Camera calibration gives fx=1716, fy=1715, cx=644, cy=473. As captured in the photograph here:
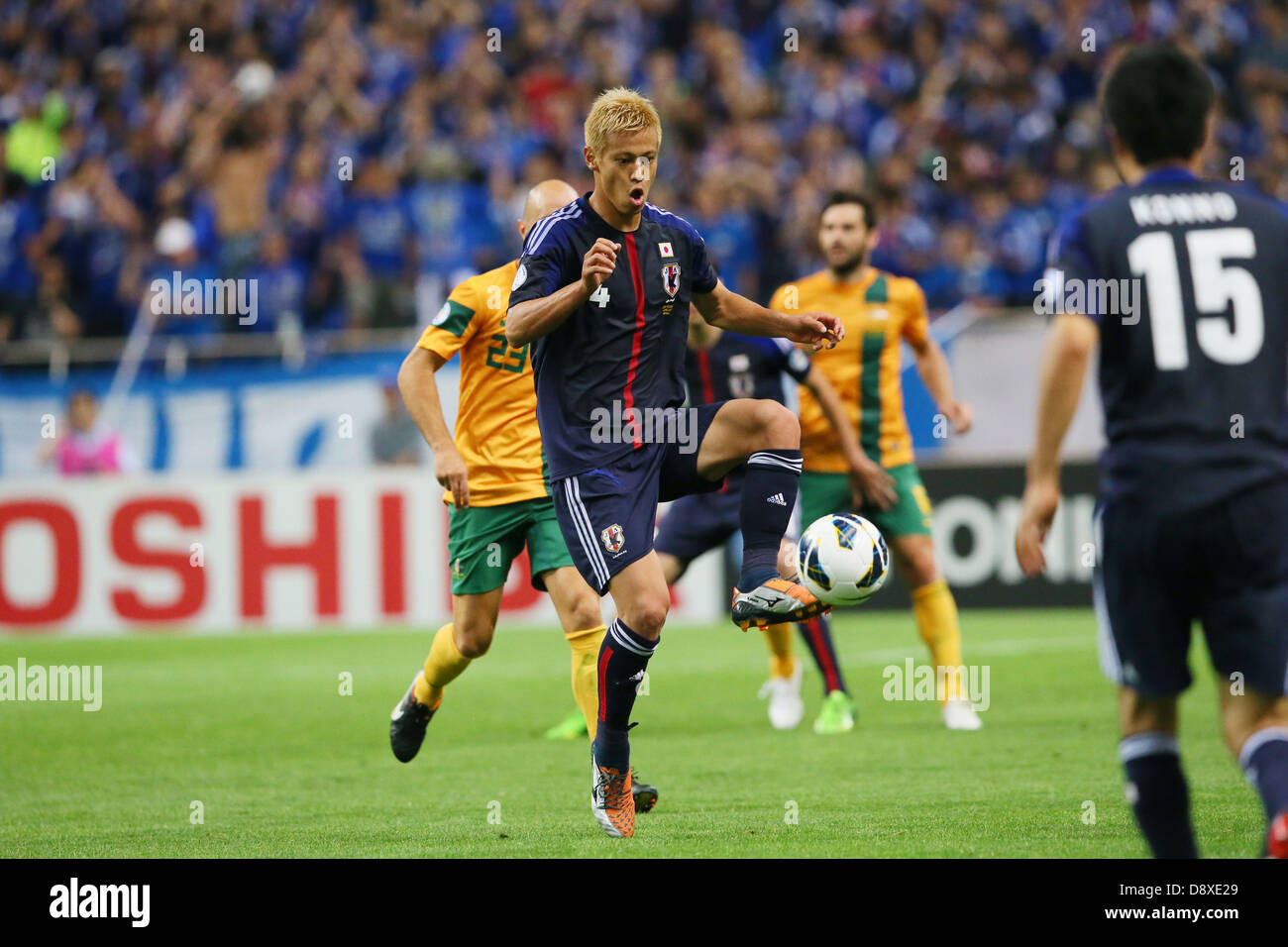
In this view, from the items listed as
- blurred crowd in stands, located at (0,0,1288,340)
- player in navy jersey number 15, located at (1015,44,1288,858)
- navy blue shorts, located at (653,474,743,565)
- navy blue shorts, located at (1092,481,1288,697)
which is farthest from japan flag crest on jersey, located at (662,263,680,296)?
blurred crowd in stands, located at (0,0,1288,340)

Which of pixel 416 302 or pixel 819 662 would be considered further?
pixel 416 302

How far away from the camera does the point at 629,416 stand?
589cm

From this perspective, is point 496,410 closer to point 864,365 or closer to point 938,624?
point 864,365

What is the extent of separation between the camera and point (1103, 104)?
4.20 metres

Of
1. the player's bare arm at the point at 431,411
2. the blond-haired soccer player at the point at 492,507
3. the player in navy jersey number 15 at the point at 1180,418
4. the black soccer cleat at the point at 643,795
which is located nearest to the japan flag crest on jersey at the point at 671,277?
the player's bare arm at the point at 431,411

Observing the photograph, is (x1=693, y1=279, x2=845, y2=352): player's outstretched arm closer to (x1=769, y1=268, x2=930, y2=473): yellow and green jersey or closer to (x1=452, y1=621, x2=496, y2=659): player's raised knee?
(x1=452, y1=621, x2=496, y2=659): player's raised knee

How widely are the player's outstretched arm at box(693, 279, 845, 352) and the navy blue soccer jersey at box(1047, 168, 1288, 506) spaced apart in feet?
6.52

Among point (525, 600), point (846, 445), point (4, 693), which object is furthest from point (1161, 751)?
point (525, 600)

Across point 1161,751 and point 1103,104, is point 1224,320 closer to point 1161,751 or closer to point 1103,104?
point 1103,104

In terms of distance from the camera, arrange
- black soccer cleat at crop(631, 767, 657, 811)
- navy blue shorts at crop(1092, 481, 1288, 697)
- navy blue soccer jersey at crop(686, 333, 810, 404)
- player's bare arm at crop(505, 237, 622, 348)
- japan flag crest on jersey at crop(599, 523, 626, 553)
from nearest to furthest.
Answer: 1. navy blue shorts at crop(1092, 481, 1288, 697)
2. player's bare arm at crop(505, 237, 622, 348)
3. japan flag crest on jersey at crop(599, 523, 626, 553)
4. black soccer cleat at crop(631, 767, 657, 811)
5. navy blue soccer jersey at crop(686, 333, 810, 404)

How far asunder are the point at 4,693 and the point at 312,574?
3.90 meters

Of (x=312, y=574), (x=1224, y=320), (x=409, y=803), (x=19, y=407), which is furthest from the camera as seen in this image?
(x=19, y=407)

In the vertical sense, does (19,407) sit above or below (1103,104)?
above

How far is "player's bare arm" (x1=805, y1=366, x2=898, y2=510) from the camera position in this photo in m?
8.86
